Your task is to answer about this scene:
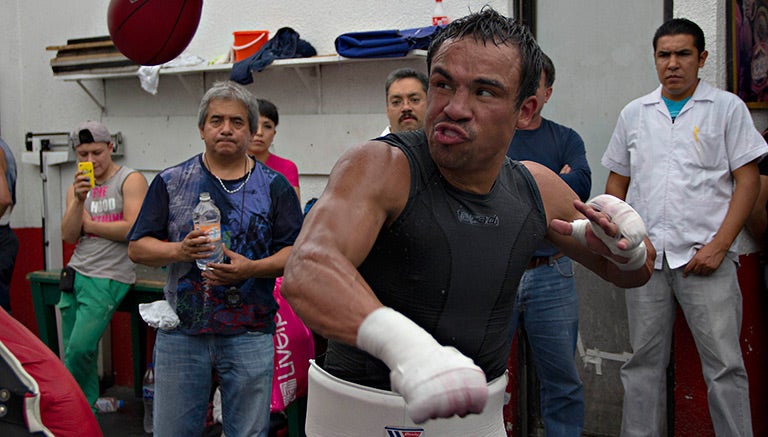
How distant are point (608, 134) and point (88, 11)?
4.63 meters

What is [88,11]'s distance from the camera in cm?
740

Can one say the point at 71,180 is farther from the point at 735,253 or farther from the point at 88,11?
the point at 735,253

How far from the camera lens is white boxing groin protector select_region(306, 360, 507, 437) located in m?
2.41

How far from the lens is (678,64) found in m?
4.55

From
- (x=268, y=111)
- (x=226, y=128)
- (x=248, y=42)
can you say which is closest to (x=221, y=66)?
(x=248, y=42)

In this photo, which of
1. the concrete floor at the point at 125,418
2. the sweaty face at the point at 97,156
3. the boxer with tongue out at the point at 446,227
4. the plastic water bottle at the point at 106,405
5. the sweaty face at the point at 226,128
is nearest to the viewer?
the boxer with tongue out at the point at 446,227

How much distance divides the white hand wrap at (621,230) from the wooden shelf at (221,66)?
2.74 metres

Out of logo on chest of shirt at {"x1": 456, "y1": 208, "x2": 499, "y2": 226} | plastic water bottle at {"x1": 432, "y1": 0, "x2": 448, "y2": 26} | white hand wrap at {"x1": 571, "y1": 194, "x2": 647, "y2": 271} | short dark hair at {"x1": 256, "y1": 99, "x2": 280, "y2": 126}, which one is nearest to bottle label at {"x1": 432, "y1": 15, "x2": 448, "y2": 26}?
plastic water bottle at {"x1": 432, "y1": 0, "x2": 448, "y2": 26}

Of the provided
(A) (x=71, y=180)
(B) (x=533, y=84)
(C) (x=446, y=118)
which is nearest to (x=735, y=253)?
(B) (x=533, y=84)

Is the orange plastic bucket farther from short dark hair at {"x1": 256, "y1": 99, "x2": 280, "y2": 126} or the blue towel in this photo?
short dark hair at {"x1": 256, "y1": 99, "x2": 280, "y2": 126}

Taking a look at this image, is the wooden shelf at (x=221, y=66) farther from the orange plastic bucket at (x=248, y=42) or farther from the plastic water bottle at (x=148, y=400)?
the plastic water bottle at (x=148, y=400)

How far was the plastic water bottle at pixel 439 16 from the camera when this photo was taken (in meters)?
5.41

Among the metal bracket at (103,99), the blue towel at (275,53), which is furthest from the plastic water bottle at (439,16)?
the metal bracket at (103,99)

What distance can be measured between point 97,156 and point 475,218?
404cm
